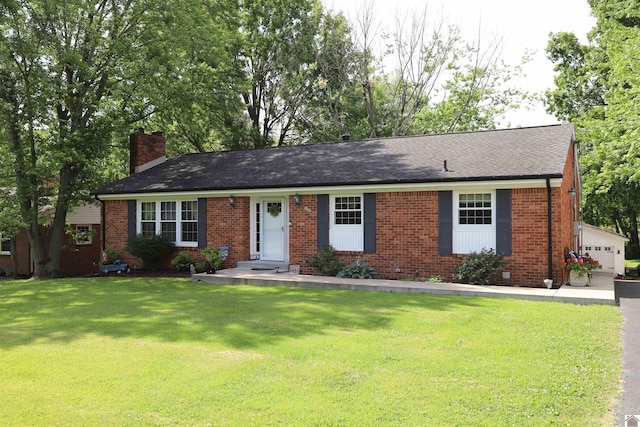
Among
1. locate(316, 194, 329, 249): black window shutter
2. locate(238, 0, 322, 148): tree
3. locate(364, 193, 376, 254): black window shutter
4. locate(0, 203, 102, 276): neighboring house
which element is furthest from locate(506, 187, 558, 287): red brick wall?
locate(238, 0, 322, 148): tree

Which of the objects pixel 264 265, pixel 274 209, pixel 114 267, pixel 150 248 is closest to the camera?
pixel 264 265

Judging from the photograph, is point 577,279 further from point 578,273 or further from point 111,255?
point 111,255

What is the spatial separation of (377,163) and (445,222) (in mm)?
3223

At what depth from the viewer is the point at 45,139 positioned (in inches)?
726

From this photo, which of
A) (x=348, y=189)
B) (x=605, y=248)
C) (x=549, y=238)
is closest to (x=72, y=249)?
(x=348, y=189)

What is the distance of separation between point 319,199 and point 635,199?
20.4 m

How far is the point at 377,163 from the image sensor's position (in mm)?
15484

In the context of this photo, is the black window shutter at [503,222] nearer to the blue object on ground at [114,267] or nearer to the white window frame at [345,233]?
the white window frame at [345,233]

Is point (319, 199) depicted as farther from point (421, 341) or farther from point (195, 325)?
point (421, 341)

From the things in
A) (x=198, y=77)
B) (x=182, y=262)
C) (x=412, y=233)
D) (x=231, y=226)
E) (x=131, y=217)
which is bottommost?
(x=182, y=262)

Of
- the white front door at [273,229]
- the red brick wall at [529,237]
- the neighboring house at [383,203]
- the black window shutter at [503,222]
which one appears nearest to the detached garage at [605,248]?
the neighboring house at [383,203]

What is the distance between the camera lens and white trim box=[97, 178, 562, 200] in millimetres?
12281

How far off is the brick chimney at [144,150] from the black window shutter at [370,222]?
10.7 meters

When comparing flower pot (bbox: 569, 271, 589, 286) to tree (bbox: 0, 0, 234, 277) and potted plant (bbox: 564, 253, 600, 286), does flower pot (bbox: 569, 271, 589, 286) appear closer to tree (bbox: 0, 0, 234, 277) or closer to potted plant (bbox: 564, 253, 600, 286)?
potted plant (bbox: 564, 253, 600, 286)
